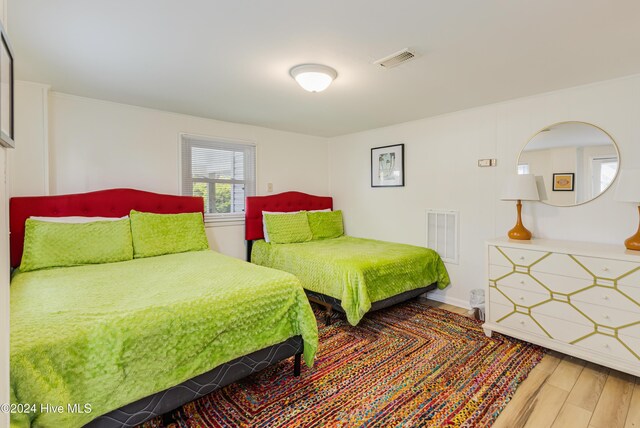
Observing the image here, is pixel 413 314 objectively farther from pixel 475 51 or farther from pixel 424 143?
pixel 475 51

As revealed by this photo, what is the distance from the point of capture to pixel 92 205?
9.32 ft

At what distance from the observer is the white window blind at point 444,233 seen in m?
3.38

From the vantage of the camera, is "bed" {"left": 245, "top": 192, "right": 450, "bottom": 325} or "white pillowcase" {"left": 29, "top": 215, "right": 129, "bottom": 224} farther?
"bed" {"left": 245, "top": 192, "right": 450, "bottom": 325}

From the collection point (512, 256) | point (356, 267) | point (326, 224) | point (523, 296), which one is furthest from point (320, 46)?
point (326, 224)

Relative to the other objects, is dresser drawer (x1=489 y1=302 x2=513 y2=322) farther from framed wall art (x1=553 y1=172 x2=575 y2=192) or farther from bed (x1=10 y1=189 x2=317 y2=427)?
bed (x1=10 y1=189 x2=317 y2=427)

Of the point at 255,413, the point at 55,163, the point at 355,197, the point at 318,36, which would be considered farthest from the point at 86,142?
the point at 355,197

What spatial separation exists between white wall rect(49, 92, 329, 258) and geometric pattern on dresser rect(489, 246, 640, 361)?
9.38 feet

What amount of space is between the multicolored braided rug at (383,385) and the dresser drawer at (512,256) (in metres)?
0.66

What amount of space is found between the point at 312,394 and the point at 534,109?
297cm

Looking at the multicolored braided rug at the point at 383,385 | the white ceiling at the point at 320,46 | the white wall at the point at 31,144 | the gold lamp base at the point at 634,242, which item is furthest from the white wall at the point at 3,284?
the gold lamp base at the point at 634,242

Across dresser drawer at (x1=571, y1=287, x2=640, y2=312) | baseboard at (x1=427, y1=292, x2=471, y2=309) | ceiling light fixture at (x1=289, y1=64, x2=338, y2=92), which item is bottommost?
baseboard at (x1=427, y1=292, x2=471, y2=309)

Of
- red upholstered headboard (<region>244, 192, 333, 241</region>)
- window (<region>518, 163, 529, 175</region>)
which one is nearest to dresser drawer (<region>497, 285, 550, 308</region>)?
window (<region>518, 163, 529, 175</region>)

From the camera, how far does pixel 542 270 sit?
2.36 meters

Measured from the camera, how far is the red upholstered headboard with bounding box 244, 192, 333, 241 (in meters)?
3.85
